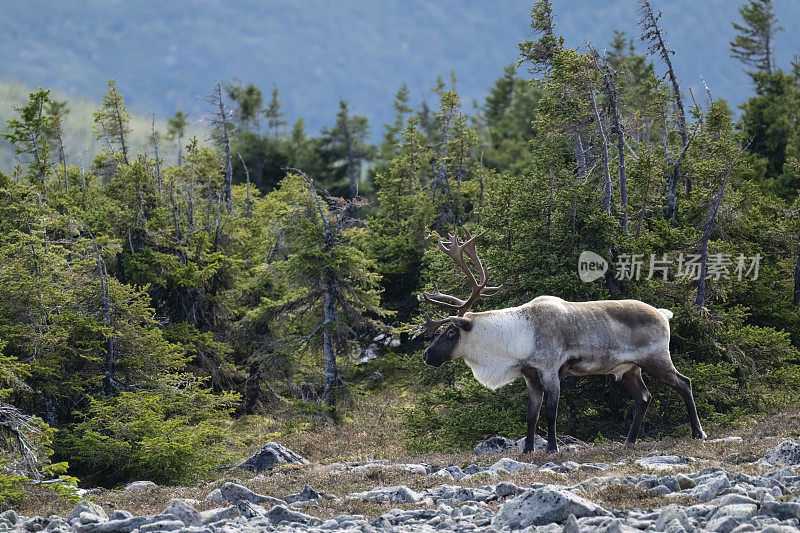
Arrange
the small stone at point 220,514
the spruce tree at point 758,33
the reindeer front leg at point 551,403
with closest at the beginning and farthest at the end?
the small stone at point 220,514 → the reindeer front leg at point 551,403 → the spruce tree at point 758,33

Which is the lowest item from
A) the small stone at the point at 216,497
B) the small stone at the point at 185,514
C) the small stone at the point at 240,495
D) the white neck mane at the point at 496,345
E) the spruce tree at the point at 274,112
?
the small stone at the point at 216,497

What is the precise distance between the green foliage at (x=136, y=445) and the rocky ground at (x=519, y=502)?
2982mm

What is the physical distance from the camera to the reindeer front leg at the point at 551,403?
1270 centimetres

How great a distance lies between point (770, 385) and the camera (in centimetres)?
1736

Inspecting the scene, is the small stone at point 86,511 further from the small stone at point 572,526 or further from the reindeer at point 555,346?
the reindeer at point 555,346

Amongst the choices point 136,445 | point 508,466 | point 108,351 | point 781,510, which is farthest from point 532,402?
point 108,351

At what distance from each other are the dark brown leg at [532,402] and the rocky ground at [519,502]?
1.12 meters

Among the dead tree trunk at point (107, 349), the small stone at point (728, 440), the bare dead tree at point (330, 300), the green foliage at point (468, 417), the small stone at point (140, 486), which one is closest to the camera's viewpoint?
the small stone at point (728, 440)

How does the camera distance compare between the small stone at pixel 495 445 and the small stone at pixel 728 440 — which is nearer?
the small stone at pixel 728 440

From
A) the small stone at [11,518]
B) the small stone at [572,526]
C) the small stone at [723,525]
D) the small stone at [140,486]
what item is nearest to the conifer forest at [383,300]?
the small stone at [140,486]

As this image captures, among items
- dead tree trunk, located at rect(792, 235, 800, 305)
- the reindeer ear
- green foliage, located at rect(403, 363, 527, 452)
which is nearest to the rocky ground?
the reindeer ear

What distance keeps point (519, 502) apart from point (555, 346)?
529 cm

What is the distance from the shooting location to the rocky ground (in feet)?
24.0

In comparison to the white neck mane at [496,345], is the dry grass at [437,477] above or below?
below
